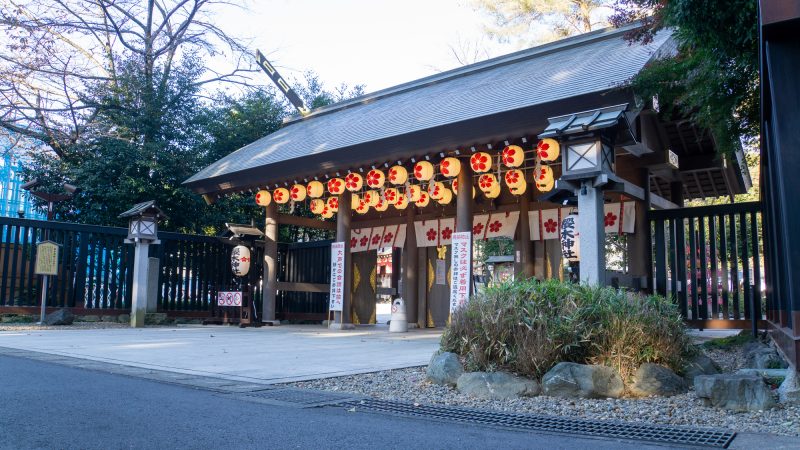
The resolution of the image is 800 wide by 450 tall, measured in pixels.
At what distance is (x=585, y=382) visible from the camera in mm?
5566

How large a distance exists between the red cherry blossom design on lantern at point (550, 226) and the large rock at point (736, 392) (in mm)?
9024

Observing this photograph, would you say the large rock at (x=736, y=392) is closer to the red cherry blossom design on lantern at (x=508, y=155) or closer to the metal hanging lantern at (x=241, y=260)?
the red cherry blossom design on lantern at (x=508, y=155)

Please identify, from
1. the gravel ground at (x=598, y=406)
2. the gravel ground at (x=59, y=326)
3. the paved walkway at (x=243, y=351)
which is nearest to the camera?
the gravel ground at (x=598, y=406)

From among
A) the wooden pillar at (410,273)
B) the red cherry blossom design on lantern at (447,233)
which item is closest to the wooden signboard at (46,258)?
the wooden pillar at (410,273)

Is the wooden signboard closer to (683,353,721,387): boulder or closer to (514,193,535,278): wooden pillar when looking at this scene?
(514,193,535,278): wooden pillar

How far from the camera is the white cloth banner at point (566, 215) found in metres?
12.0

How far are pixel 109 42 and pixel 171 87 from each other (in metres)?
4.79

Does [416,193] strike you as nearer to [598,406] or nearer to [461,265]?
[461,265]

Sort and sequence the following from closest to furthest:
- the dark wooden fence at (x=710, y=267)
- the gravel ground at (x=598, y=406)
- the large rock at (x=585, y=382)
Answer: the gravel ground at (x=598, y=406) → the large rock at (x=585, y=382) → the dark wooden fence at (x=710, y=267)

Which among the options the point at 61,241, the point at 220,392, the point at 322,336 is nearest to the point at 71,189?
the point at 61,241

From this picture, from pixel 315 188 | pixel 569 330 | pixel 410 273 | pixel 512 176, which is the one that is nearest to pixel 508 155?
pixel 512 176

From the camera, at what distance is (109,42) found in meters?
24.1

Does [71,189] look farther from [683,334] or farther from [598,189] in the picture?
[683,334]

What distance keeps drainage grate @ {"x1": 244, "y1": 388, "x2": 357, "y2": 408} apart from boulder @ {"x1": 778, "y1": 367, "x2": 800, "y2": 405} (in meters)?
3.63
